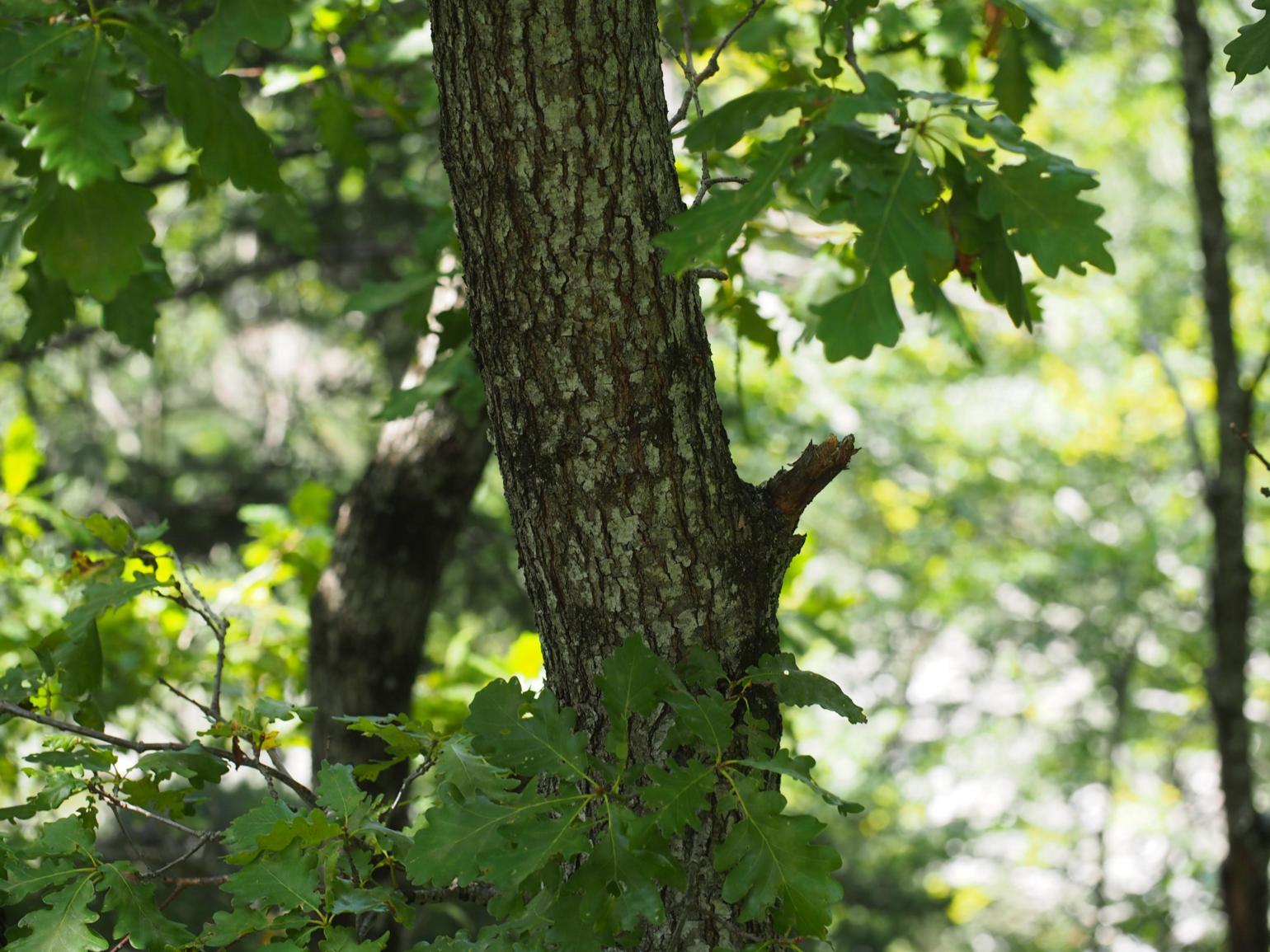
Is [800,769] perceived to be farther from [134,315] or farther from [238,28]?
Answer: [134,315]

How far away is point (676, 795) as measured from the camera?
1176mm

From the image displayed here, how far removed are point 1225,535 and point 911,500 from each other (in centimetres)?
493

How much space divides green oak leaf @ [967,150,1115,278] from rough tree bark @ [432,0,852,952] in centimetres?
35

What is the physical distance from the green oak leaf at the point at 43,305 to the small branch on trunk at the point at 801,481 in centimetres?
129

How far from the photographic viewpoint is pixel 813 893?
→ 1186 mm

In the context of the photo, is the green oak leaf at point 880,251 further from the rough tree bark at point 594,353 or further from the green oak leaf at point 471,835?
the green oak leaf at point 471,835

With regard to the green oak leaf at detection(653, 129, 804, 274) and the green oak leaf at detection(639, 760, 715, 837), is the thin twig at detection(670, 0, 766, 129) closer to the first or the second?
the green oak leaf at detection(653, 129, 804, 274)

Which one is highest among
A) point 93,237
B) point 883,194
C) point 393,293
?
point 393,293

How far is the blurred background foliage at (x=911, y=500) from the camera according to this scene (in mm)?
3605

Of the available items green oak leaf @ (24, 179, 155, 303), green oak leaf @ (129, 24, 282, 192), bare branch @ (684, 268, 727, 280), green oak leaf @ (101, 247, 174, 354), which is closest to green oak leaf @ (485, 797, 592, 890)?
bare branch @ (684, 268, 727, 280)

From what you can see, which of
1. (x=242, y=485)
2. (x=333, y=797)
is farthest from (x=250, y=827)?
(x=242, y=485)

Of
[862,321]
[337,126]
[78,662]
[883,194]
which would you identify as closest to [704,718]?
[862,321]

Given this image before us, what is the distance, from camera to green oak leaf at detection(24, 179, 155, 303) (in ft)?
4.92

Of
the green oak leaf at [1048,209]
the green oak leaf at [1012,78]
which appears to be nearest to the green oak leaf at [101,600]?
the green oak leaf at [1048,209]
